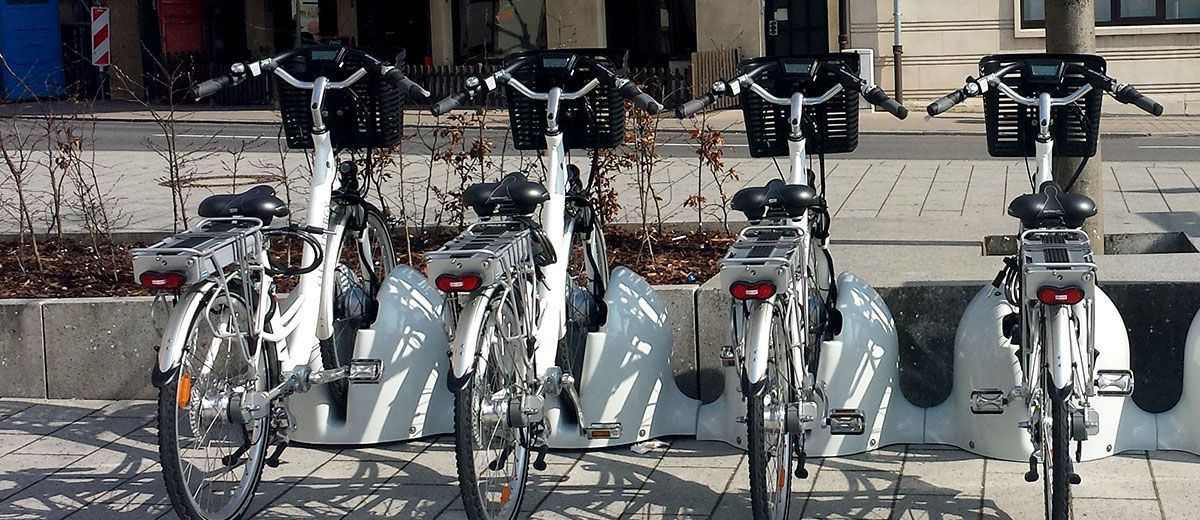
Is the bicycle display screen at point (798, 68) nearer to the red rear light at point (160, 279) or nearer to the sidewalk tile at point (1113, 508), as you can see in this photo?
the sidewalk tile at point (1113, 508)

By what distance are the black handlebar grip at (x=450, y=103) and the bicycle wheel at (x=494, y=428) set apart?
0.91 metres

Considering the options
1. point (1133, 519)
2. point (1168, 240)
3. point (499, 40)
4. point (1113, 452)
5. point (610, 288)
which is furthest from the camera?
point (499, 40)

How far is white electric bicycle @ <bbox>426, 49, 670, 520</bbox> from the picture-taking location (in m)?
4.40

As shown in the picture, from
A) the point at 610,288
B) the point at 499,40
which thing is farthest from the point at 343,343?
the point at 499,40

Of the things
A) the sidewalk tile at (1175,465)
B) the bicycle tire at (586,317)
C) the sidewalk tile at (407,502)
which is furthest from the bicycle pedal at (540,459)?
the sidewalk tile at (1175,465)

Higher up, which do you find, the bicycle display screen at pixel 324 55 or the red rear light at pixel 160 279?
the bicycle display screen at pixel 324 55

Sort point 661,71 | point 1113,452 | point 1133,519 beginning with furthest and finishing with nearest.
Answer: point 661,71
point 1113,452
point 1133,519

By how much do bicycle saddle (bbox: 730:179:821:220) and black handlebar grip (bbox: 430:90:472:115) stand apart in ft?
3.66

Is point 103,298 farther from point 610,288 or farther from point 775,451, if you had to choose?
point 775,451

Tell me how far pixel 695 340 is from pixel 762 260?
1696mm

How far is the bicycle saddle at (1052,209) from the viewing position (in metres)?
4.54

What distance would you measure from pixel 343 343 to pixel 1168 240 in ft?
13.4

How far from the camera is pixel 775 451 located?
4.45 meters

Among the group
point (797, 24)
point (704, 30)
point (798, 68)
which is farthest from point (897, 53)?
point (798, 68)
